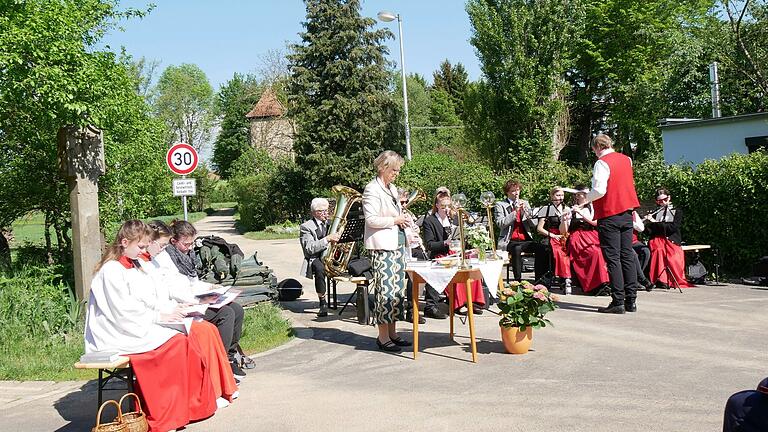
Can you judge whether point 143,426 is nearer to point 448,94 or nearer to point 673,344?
point 673,344

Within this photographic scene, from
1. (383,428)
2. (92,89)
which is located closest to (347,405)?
(383,428)

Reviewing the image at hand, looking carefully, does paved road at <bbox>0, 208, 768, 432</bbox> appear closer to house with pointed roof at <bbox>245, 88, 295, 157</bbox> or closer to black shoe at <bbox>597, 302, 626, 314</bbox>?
black shoe at <bbox>597, 302, 626, 314</bbox>

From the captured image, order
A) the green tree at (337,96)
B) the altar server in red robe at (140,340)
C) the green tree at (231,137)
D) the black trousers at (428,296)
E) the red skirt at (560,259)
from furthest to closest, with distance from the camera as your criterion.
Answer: the green tree at (231,137)
the green tree at (337,96)
the red skirt at (560,259)
the black trousers at (428,296)
the altar server in red robe at (140,340)

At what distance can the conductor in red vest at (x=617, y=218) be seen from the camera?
9.27 m

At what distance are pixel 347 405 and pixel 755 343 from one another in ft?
14.6

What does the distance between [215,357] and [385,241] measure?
2227 mm

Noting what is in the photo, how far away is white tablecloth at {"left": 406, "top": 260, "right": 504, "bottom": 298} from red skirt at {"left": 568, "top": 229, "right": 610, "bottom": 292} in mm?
4415

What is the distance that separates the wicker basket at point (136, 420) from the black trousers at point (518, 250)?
7528 mm

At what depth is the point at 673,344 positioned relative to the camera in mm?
7500

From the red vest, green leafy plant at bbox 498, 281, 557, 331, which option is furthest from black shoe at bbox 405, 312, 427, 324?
the red vest

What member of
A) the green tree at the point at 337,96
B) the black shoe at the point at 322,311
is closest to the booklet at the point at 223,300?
the black shoe at the point at 322,311

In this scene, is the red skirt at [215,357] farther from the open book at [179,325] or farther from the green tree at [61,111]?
the green tree at [61,111]

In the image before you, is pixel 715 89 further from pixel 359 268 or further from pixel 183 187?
pixel 359 268

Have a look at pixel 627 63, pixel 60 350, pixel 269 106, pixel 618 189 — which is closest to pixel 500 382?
pixel 618 189
